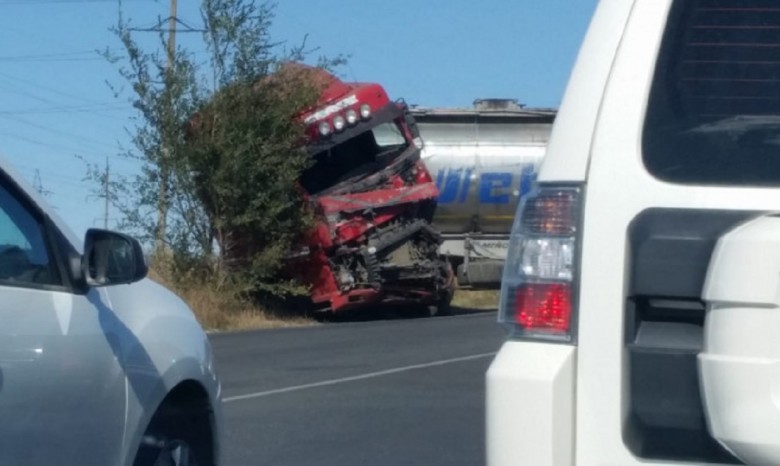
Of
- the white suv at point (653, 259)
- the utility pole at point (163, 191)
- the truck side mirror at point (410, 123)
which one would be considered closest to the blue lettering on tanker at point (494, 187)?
the truck side mirror at point (410, 123)

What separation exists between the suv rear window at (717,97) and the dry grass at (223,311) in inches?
816

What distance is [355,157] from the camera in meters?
27.1

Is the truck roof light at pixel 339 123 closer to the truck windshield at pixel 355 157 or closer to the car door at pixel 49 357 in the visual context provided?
the truck windshield at pixel 355 157

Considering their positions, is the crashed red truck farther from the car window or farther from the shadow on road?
the car window

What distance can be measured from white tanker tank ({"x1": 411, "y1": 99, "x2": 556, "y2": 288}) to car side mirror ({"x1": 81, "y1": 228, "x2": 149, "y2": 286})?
25.6 m

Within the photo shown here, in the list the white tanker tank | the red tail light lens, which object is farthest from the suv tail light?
the white tanker tank

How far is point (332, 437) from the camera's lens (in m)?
10.0

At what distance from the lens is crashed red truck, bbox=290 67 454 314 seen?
25953 millimetres

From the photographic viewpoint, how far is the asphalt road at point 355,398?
9.42m

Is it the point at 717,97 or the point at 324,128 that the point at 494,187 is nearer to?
the point at 324,128

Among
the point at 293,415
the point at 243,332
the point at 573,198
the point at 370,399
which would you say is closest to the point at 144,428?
the point at 573,198

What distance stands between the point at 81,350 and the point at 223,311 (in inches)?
810

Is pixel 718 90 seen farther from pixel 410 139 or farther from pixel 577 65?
pixel 410 139

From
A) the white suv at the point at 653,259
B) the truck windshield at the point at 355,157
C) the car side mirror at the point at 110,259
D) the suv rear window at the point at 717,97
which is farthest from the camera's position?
the truck windshield at the point at 355,157
